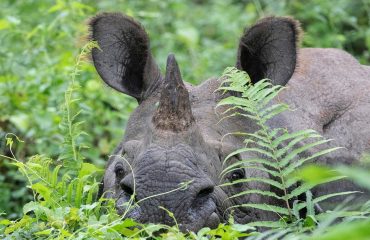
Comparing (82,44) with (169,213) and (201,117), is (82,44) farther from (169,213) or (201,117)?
(169,213)

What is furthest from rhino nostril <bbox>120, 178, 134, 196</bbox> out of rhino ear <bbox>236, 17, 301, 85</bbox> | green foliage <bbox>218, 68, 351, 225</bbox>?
rhino ear <bbox>236, 17, 301, 85</bbox>

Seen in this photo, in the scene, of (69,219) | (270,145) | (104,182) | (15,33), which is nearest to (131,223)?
(69,219)

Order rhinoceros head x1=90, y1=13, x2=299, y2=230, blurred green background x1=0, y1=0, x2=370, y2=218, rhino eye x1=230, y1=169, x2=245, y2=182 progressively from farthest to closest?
1. blurred green background x1=0, y1=0, x2=370, y2=218
2. rhino eye x1=230, y1=169, x2=245, y2=182
3. rhinoceros head x1=90, y1=13, x2=299, y2=230

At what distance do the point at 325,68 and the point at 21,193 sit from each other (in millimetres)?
2818

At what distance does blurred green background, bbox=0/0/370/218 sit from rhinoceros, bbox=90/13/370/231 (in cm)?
41

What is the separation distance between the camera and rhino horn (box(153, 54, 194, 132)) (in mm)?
5484

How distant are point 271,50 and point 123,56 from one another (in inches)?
44.4

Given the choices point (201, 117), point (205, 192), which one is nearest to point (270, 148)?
point (205, 192)

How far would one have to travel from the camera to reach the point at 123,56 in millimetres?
7027

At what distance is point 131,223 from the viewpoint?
16.3ft

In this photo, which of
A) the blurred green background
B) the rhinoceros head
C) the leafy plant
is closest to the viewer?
the rhinoceros head

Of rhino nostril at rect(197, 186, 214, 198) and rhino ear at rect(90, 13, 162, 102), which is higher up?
rhino ear at rect(90, 13, 162, 102)

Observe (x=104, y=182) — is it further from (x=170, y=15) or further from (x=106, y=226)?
(x=170, y=15)

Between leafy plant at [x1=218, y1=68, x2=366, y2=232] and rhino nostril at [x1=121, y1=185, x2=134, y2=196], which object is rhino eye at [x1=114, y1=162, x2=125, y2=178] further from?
leafy plant at [x1=218, y1=68, x2=366, y2=232]
